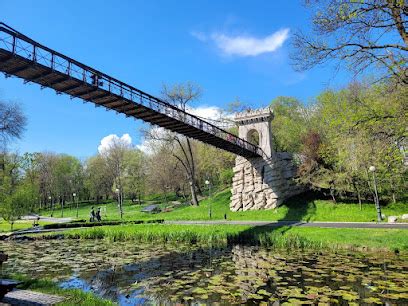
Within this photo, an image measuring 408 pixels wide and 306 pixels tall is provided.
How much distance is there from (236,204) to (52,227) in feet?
54.3

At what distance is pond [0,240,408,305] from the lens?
766cm

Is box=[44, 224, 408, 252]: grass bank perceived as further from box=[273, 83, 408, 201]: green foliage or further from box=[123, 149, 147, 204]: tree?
box=[123, 149, 147, 204]: tree

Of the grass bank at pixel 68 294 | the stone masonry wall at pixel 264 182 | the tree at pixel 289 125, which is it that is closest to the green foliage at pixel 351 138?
the tree at pixel 289 125

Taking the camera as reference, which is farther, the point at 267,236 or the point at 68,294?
the point at 267,236

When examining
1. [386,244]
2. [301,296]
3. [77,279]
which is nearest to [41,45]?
[77,279]

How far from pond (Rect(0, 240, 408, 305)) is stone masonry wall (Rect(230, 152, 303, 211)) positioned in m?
13.2

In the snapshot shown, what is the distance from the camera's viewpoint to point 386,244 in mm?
12930

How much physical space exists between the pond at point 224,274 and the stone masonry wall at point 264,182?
13185 millimetres

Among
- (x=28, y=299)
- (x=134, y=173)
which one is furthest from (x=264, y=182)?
(x=134, y=173)

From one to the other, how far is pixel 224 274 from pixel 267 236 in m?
7.17

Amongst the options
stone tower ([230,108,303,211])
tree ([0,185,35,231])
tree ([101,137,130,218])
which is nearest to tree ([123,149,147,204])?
tree ([101,137,130,218])

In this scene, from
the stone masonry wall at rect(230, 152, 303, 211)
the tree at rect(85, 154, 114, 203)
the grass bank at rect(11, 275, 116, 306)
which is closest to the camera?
the grass bank at rect(11, 275, 116, 306)

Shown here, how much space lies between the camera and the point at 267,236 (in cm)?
1661

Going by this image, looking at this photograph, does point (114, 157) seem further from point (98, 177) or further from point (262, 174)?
point (262, 174)
